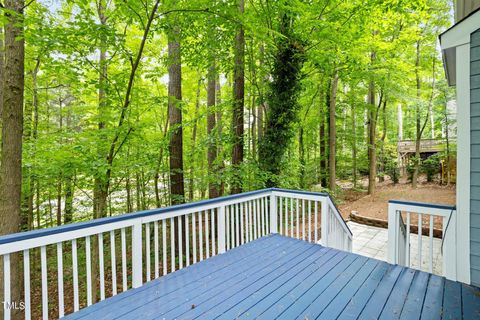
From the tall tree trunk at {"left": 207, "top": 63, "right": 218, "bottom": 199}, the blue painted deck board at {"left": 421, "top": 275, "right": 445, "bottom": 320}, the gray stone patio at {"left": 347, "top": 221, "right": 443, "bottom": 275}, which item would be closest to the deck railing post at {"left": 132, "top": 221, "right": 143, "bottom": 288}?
the blue painted deck board at {"left": 421, "top": 275, "right": 445, "bottom": 320}

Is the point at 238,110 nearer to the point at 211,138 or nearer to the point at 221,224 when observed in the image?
the point at 211,138

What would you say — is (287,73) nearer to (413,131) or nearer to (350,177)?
(350,177)

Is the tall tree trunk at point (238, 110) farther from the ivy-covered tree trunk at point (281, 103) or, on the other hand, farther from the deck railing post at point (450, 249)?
the deck railing post at point (450, 249)

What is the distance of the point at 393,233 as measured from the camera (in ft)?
9.75

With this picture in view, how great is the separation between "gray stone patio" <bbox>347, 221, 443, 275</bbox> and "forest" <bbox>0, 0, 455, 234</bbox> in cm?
224

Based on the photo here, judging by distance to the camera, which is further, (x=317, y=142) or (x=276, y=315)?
(x=317, y=142)

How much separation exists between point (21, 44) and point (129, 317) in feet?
12.9

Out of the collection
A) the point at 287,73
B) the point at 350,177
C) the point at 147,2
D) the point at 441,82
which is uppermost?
the point at 441,82

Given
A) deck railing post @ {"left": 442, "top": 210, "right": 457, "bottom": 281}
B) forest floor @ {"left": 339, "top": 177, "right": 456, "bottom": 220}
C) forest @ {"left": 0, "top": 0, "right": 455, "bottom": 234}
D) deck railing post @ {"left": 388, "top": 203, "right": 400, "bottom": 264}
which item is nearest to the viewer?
deck railing post @ {"left": 442, "top": 210, "right": 457, "bottom": 281}

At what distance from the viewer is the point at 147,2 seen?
380 cm

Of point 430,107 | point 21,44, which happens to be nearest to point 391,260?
point 21,44

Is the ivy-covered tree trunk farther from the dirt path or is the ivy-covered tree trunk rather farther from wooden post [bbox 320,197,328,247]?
the dirt path

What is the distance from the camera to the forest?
3531mm

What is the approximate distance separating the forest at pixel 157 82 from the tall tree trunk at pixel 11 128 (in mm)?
14
